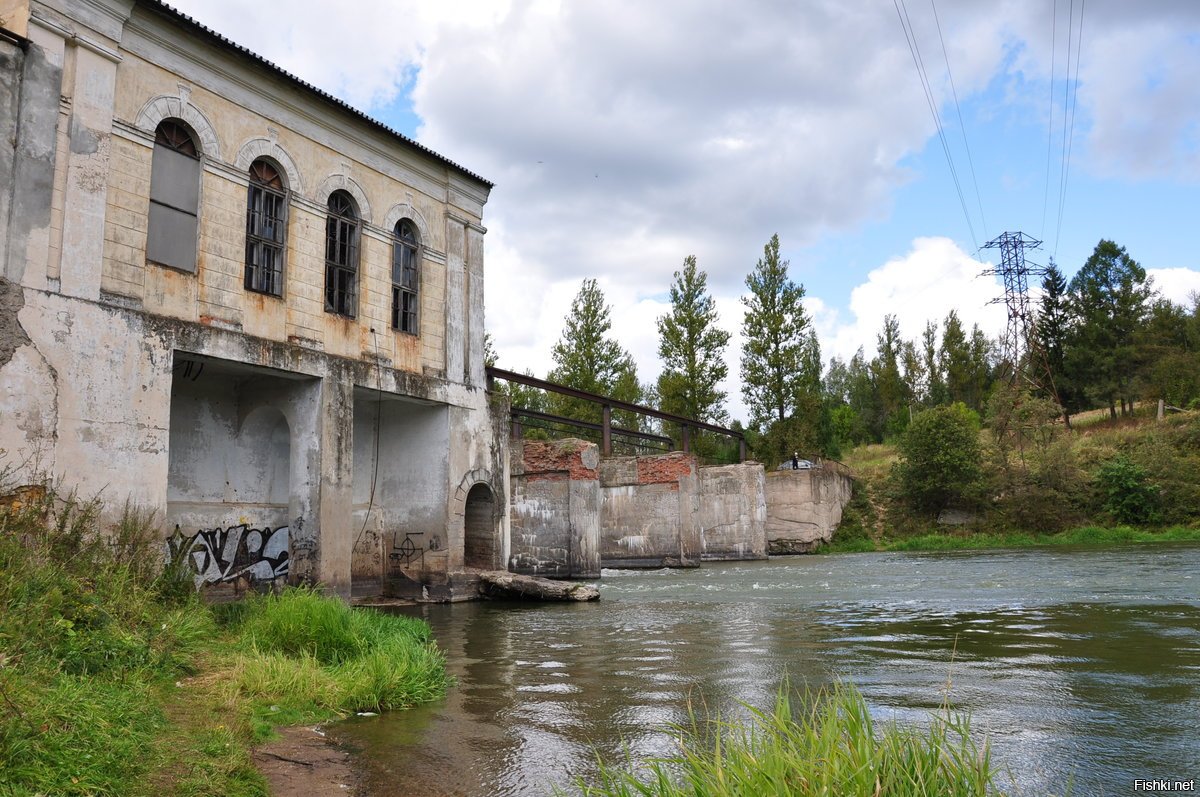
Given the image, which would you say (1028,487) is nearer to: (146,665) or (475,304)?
(475,304)

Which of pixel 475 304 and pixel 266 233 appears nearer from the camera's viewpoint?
pixel 266 233

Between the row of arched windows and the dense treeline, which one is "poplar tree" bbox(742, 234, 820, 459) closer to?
the dense treeline

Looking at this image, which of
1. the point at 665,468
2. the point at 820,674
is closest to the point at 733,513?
the point at 665,468

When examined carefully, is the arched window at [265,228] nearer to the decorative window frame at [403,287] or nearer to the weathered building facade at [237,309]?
the weathered building facade at [237,309]

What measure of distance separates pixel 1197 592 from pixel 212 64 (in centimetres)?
2006

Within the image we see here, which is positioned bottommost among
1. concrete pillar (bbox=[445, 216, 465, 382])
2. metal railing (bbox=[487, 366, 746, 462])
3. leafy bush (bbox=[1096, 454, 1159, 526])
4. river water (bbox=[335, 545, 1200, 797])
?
river water (bbox=[335, 545, 1200, 797])

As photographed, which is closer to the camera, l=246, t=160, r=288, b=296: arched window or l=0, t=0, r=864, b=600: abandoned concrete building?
l=0, t=0, r=864, b=600: abandoned concrete building

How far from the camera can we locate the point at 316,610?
9180 mm

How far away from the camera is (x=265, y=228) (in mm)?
15531

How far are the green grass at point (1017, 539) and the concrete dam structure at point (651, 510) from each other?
247cm

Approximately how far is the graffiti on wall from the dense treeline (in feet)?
88.3

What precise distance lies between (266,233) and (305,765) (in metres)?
12.1

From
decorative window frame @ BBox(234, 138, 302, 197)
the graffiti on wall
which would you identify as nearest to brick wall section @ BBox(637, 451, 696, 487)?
the graffiti on wall

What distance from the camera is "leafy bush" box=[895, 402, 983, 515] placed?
127ft
